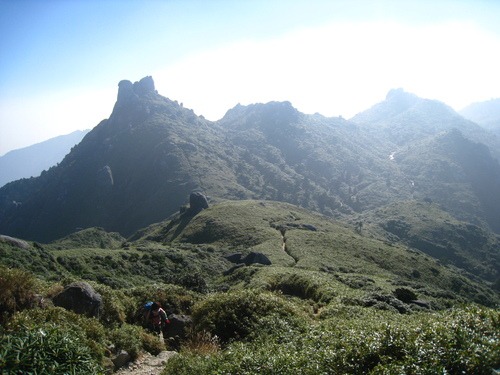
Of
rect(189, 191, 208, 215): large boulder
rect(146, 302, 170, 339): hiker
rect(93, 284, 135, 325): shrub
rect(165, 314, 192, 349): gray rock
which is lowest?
rect(189, 191, 208, 215): large boulder

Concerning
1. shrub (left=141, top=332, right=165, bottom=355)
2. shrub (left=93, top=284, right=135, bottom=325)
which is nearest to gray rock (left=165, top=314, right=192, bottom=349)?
shrub (left=141, top=332, right=165, bottom=355)

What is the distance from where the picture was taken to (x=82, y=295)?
1673cm

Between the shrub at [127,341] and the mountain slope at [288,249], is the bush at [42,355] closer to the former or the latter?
the shrub at [127,341]

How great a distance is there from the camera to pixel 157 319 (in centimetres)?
1883

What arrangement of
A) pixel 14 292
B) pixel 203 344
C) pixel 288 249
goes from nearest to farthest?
pixel 14 292
pixel 203 344
pixel 288 249

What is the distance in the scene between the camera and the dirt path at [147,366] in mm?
13741

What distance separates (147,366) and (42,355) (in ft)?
23.9

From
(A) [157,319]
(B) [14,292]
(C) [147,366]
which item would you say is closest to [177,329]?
(A) [157,319]

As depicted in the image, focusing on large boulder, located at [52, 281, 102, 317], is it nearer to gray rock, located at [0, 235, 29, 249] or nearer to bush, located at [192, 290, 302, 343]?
bush, located at [192, 290, 302, 343]

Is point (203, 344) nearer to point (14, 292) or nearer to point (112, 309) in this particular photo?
point (112, 309)

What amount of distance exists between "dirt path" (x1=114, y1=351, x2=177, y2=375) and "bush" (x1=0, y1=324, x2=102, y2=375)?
5.37 meters

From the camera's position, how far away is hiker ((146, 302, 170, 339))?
18703 millimetres

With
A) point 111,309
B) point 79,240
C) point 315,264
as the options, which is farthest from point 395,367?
point 79,240

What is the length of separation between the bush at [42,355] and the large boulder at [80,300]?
25.6ft
